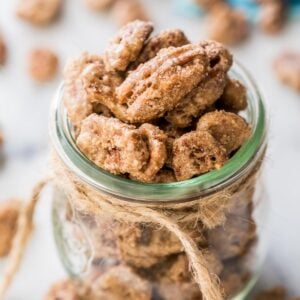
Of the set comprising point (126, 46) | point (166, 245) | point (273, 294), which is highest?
point (126, 46)

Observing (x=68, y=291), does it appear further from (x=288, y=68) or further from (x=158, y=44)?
(x=288, y=68)

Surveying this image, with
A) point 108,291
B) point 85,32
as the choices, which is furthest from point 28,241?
point 85,32

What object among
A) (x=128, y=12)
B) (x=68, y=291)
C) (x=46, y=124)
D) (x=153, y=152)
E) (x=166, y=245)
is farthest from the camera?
(x=128, y=12)

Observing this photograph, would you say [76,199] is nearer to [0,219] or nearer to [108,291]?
[108,291]

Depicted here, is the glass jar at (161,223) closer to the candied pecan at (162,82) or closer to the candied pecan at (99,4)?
the candied pecan at (162,82)

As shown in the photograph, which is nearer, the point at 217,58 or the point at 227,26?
the point at 217,58

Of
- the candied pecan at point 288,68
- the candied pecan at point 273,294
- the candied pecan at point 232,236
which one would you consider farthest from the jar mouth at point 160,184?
the candied pecan at point 288,68

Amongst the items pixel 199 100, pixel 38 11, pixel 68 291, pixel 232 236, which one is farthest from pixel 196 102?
pixel 38 11

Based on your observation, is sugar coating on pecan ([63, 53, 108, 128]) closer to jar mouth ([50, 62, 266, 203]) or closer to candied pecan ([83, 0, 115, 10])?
jar mouth ([50, 62, 266, 203])
